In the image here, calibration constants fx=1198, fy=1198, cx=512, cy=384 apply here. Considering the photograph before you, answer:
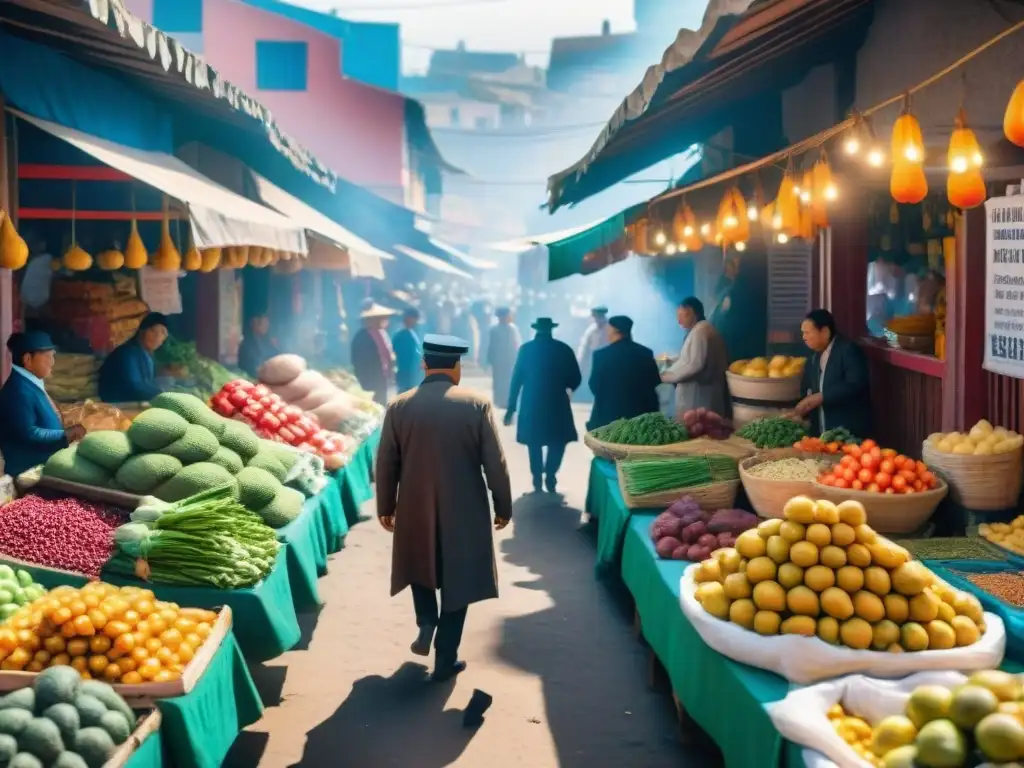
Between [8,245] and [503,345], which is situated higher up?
[8,245]

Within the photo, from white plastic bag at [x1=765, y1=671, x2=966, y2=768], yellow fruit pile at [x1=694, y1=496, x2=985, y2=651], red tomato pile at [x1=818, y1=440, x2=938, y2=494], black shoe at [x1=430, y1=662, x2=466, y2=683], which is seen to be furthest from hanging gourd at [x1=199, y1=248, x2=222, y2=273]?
white plastic bag at [x1=765, y1=671, x2=966, y2=768]

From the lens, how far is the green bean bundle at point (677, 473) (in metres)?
7.66

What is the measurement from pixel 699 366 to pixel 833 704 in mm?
7384

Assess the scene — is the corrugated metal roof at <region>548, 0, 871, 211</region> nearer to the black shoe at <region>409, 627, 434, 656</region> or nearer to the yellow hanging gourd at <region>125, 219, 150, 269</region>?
the black shoe at <region>409, 627, 434, 656</region>

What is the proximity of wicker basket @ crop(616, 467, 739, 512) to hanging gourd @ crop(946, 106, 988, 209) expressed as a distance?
288cm

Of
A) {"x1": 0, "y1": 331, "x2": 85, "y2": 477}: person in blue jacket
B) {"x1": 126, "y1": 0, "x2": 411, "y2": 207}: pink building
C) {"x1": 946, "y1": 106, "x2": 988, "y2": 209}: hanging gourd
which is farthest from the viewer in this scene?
{"x1": 126, "y1": 0, "x2": 411, "y2": 207}: pink building

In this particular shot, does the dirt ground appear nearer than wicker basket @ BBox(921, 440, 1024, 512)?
Yes

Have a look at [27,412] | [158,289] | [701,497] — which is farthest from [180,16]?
[701,497]

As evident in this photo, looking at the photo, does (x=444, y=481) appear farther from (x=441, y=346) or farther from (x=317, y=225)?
(x=317, y=225)

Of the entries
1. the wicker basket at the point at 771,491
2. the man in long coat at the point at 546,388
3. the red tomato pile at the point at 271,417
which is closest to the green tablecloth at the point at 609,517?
the wicker basket at the point at 771,491

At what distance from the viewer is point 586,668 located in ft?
22.8

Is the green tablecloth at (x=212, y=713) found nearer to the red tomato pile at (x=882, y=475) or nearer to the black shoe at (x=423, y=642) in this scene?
the black shoe at (x=423, y=642)

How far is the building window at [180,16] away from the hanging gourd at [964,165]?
99.7 ft

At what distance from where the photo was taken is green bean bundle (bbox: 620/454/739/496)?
25.1ft
